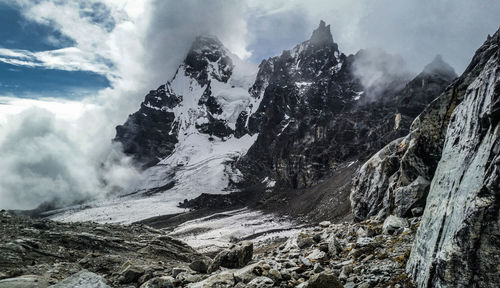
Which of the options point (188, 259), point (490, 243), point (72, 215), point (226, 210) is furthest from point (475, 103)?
point (72, 215)

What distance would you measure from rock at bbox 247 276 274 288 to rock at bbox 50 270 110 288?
7637mm

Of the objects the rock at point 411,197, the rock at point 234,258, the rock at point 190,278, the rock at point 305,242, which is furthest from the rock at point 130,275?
the rock at point 411,197

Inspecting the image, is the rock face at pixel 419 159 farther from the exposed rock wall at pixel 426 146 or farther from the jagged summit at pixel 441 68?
the jagged summit at pixel 441 68

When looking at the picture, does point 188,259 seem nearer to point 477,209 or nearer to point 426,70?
point 477,209

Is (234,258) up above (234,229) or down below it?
above

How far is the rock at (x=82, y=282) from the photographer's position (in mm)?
13577

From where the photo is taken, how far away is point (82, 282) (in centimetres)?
1407

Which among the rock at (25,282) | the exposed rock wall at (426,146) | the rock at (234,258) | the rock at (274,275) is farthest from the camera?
the exposed rock wall at (426,146)

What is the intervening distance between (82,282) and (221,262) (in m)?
6.49

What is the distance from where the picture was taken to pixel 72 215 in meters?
190

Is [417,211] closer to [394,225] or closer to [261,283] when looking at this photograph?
[394,225]

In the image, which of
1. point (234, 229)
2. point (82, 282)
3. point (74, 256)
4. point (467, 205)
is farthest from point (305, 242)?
point (234, 229)

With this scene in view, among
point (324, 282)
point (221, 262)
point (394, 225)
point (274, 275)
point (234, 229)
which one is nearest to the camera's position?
point (324, 282)

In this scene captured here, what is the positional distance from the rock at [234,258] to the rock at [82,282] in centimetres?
533
